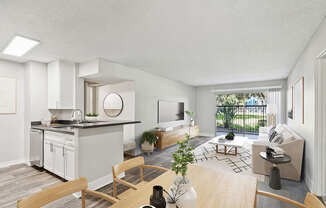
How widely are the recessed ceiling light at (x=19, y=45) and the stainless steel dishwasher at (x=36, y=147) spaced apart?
1.60m

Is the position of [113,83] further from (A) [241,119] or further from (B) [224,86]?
(A) [241,119]

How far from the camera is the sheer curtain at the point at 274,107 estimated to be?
20.0ft

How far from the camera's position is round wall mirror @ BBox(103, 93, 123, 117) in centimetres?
475

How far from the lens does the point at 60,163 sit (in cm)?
279

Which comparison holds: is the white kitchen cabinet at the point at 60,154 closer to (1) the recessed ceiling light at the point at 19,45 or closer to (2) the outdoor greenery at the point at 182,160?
(1) the recessed ceiling light at the point at 19,45

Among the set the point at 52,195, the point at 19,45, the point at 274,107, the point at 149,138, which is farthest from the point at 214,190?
the point at 274,107

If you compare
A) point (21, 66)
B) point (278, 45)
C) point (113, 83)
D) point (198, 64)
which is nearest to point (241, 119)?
point (198, 64)

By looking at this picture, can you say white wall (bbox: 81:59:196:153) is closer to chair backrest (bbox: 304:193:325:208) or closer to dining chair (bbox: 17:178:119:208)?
dining chair (bbox: 17:178:119:208)

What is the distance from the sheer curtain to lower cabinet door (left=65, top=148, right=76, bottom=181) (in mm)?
6736

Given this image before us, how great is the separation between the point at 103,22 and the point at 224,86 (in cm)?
616

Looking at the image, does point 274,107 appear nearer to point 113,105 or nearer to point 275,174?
point 275,174

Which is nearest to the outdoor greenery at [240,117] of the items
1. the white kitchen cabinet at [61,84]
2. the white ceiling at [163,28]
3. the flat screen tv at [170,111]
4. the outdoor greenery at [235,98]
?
the outdoor greenery at [235,98]

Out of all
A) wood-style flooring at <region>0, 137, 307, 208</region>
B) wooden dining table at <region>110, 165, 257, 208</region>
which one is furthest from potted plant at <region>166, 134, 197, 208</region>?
wood-style flooring at <region>0, 137, 307, 208</region>

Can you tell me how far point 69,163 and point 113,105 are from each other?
2.51 m
